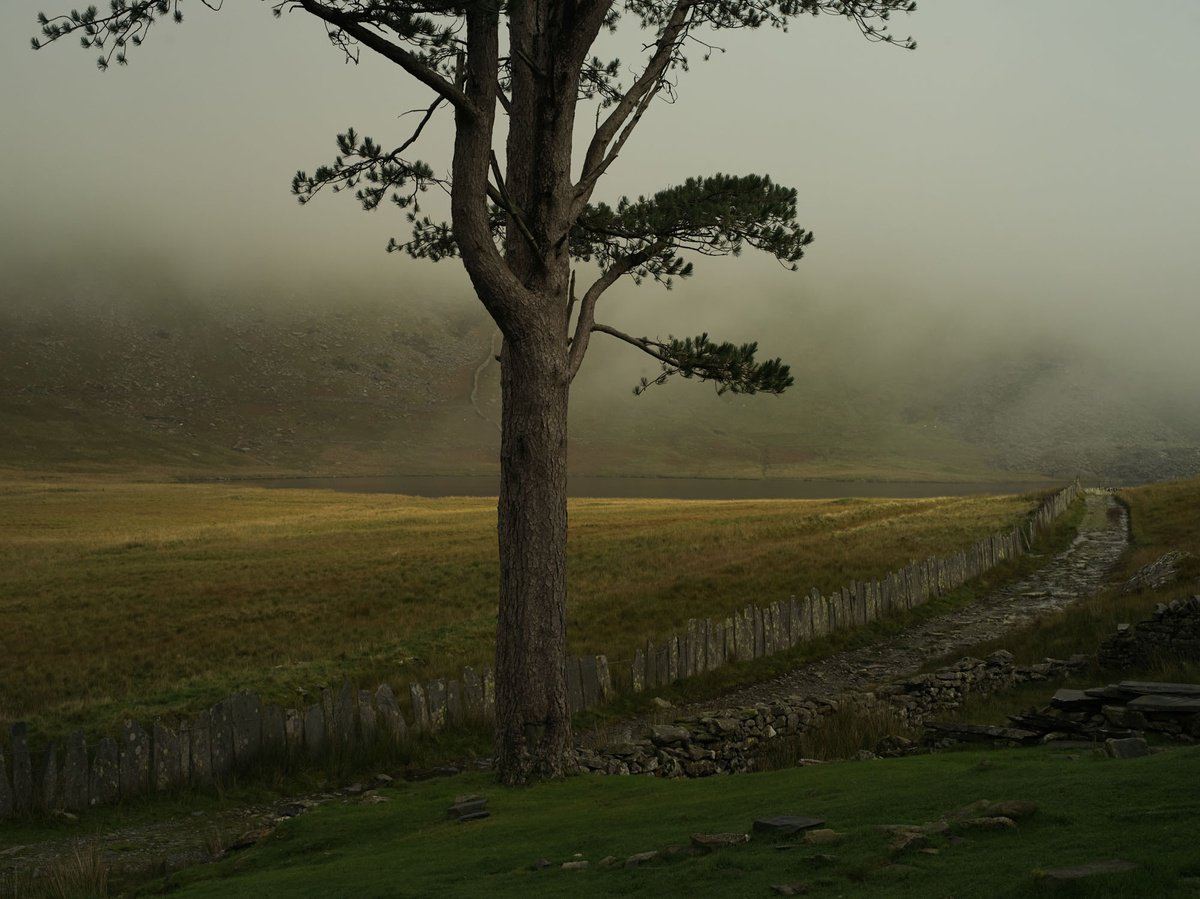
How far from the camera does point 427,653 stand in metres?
22.6

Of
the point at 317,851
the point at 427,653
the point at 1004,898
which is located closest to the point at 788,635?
the point at 427,653

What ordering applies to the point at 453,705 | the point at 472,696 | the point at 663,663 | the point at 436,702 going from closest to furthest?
1. the point at 436,702
2. the point at 453,705
3. the point at 472,696
4. the point at 663,663

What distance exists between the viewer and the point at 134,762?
42.9 ft

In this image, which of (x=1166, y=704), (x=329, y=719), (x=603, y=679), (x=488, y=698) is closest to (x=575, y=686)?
(x=603, y=679)

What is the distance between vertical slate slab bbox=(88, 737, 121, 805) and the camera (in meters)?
12.8

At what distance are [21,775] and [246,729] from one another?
108 inches

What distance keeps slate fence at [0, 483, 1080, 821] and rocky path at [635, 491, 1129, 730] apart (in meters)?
1.28

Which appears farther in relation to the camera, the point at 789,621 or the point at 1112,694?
the point at 789,621

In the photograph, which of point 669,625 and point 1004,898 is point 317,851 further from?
point 669,625

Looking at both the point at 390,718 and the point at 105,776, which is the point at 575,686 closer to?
the point at 390,718

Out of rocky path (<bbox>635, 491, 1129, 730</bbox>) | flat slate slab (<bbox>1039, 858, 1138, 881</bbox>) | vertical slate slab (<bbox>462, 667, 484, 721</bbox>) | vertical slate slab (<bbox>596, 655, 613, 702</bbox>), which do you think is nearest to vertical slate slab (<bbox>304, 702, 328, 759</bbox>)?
vertical slate slab (<bbox>462, 667, 484, 721</bbox>)

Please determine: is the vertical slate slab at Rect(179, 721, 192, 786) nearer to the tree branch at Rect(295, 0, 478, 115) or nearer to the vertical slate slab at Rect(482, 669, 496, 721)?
the vertical slate slab at Rect(482, 669, 496, 721)

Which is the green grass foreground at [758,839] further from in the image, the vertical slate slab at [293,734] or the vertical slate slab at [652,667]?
the vertical slate slab at [652,667]

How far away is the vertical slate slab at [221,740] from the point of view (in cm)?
1375
